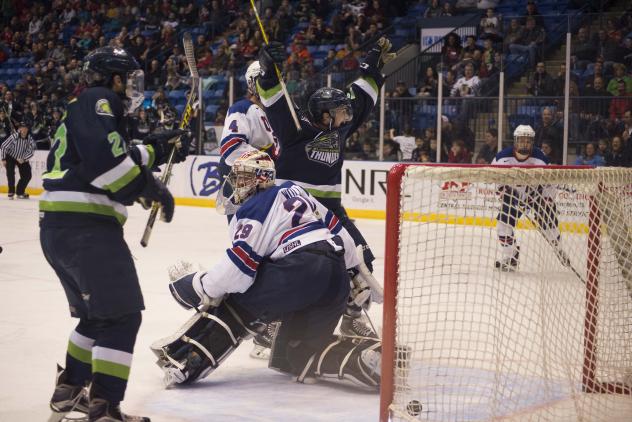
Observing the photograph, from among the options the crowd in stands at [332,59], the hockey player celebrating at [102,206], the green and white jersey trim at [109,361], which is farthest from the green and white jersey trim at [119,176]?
the crowd in stands at [332,59]

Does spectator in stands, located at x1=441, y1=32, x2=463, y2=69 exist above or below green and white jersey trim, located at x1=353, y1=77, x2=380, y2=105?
above

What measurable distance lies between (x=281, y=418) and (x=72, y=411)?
30.8 inches

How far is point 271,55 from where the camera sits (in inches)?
172

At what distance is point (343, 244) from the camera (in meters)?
3.90

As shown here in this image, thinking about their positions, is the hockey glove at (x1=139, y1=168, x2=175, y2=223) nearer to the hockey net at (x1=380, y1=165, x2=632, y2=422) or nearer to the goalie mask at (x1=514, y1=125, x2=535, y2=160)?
the hockey net at (x1=380, y1=165, x2=632, y2=422)

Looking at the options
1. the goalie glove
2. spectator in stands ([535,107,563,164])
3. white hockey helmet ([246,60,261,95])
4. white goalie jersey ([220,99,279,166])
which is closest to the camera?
the goalie glove

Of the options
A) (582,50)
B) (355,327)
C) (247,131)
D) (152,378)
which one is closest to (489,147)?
(582,50)

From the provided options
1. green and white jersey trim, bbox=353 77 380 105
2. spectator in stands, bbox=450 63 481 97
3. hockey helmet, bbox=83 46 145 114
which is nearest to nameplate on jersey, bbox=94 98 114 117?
hockey helmet, bbox=83 46 145 114

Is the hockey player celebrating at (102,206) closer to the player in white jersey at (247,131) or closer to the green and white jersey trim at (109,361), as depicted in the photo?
the green and white jersey trim at (109,361)

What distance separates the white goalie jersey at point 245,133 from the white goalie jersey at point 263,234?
4.11ft

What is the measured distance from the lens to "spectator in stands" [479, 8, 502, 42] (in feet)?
37.4

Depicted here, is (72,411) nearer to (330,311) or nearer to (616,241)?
(330,311)

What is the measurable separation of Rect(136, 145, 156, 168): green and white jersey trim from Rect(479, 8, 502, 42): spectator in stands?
902 cm

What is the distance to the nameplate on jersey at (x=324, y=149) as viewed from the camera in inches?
182
